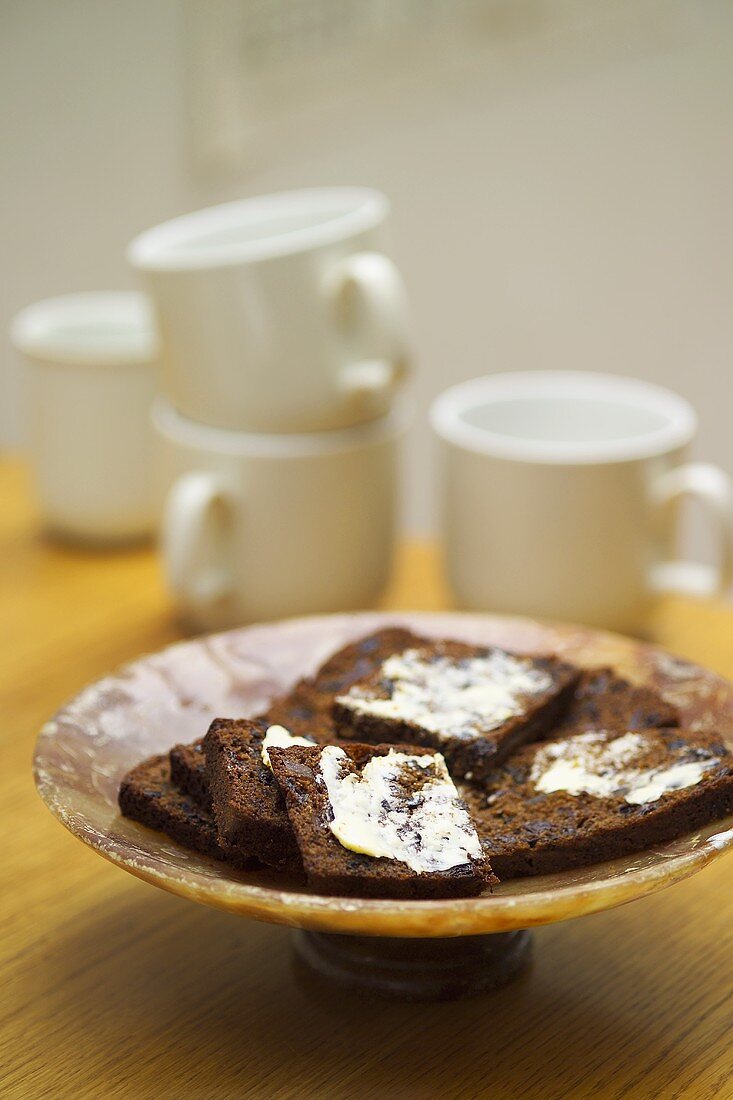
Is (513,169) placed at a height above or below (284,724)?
above

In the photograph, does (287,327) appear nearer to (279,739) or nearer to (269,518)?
(269,518)

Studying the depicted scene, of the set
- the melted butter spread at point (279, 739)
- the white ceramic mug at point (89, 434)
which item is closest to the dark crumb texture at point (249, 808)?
the melted butter spread at point (279, 739)

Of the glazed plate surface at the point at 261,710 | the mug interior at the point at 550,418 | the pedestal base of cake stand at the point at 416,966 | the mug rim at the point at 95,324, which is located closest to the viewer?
the glazed plate surface at the point at 261,710

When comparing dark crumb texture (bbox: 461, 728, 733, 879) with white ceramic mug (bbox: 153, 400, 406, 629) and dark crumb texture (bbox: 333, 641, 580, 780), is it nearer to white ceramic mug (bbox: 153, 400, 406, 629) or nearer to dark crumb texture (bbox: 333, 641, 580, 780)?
dark crumb texture (bbox: 333, 641, 580, 780)

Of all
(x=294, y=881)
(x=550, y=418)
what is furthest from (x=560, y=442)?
(x=294, y=881)

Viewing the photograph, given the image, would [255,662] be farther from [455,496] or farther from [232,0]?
[232,0]

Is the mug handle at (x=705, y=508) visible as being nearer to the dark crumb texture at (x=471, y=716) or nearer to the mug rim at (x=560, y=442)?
the mug rim at (x=560, y=442)
